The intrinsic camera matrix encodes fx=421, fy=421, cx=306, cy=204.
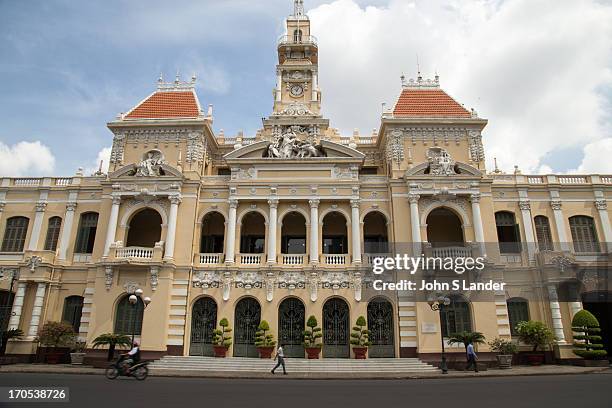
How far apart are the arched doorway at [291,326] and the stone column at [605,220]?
20719 mm

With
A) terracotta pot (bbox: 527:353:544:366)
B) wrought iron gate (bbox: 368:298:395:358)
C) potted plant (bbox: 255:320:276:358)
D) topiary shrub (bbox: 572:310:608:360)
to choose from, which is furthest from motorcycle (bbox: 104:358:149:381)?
topiary shrub (bbox: 572:310:608:360)

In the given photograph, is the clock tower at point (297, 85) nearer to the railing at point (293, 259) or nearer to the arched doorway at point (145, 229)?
the railing at point (293, 259)

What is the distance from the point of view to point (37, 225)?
29.5m

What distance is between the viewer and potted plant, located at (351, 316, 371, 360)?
24.2 m

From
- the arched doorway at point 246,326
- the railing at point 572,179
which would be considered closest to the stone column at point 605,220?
the railing at point 572,179

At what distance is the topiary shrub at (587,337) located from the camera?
23531 mm

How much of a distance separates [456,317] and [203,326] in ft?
51.2

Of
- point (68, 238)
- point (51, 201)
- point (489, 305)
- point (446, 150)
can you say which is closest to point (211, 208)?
point (68, 238)

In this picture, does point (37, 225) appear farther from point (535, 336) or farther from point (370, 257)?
point (535, 336)

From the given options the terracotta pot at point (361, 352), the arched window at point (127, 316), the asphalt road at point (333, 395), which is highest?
the arched window at point (127, 316)

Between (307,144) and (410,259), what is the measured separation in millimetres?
10482

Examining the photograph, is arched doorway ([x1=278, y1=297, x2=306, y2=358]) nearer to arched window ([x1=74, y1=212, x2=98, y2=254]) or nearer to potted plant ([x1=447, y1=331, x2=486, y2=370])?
potted plant ([x1=447, y1=331, x2=486, y2=370])

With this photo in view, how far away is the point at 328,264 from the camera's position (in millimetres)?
26828

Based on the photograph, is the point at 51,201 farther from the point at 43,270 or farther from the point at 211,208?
the point at 211,208
